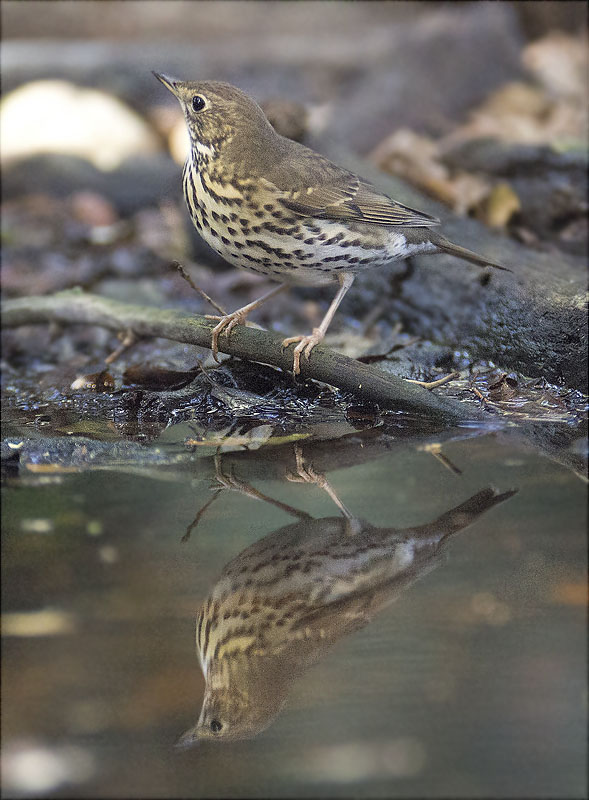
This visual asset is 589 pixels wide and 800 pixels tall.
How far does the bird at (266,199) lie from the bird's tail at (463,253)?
0.94ft

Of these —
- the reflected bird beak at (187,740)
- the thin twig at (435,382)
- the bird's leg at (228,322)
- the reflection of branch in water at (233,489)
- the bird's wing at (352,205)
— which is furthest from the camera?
the bird's leg at (228,322)

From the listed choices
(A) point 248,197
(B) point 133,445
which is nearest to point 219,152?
(A) point 248,197

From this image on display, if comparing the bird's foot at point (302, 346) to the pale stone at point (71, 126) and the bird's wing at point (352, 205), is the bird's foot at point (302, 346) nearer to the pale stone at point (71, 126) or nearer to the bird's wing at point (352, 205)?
the bird's wing at point (352, 205)

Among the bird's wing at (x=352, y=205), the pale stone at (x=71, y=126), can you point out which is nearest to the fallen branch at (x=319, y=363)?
the bird's wing at (x=352, y=205)

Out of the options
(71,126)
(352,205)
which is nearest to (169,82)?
(352,205)

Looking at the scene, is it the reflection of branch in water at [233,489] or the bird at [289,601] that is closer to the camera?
the bird at [289,601]

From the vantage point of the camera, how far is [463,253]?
3.01m

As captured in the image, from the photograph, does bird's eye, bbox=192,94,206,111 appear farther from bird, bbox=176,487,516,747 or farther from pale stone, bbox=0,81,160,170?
pale stone, bbox=0,81,160,170

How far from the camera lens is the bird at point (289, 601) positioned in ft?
4.95

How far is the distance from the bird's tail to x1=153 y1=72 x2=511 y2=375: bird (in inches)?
11.3

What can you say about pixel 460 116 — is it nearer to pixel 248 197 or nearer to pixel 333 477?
pixel 248 197

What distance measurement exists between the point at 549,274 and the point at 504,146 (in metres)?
1.95

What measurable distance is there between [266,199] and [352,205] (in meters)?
0.32

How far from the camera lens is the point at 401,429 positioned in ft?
8.65
